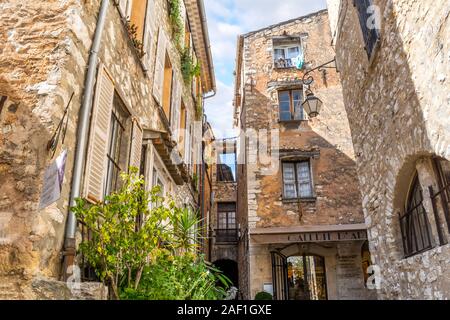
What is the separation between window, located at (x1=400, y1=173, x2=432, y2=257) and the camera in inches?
163

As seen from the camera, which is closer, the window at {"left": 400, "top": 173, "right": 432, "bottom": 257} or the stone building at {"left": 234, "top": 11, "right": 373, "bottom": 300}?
the window at {"left": 400, "top": 173, "right": 432, "bottom": 257}

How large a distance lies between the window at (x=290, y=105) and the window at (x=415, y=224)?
26.2ft

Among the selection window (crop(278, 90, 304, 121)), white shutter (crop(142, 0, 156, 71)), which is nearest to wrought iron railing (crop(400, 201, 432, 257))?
white shutter (crop(142, 0, 156, 71))

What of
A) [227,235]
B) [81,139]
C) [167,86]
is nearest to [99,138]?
[81,139]

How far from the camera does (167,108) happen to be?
306 inches

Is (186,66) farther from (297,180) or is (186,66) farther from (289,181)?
(297,180)

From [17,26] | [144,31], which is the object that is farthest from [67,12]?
[144,31]

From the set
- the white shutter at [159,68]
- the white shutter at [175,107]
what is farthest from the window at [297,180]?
the white shutter at [159,68]

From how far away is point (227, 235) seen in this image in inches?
709

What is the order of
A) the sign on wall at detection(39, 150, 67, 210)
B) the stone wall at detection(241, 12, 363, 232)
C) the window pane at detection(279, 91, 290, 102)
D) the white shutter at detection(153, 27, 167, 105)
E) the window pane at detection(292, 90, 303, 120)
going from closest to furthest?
the sign on wall at detection(39, 150, 67, 210) < the white shutter at detection(153, 27, 167, 105) < the stone wall at detection(241, 12, 363, 232) < the window pane at detection(292, 90, 303, 120) < the window pane at detection(279, 91, 290, 102)

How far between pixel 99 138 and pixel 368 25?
4.06 metres

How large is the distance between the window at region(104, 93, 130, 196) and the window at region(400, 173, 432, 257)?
3706mm

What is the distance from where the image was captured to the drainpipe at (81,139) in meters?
2.90

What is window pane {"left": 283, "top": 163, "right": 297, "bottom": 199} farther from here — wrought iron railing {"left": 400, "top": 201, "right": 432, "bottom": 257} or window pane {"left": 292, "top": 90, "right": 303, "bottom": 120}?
wrought iron railing {"left": 400, "top": 201, "right": 432, "bottom": 257}
